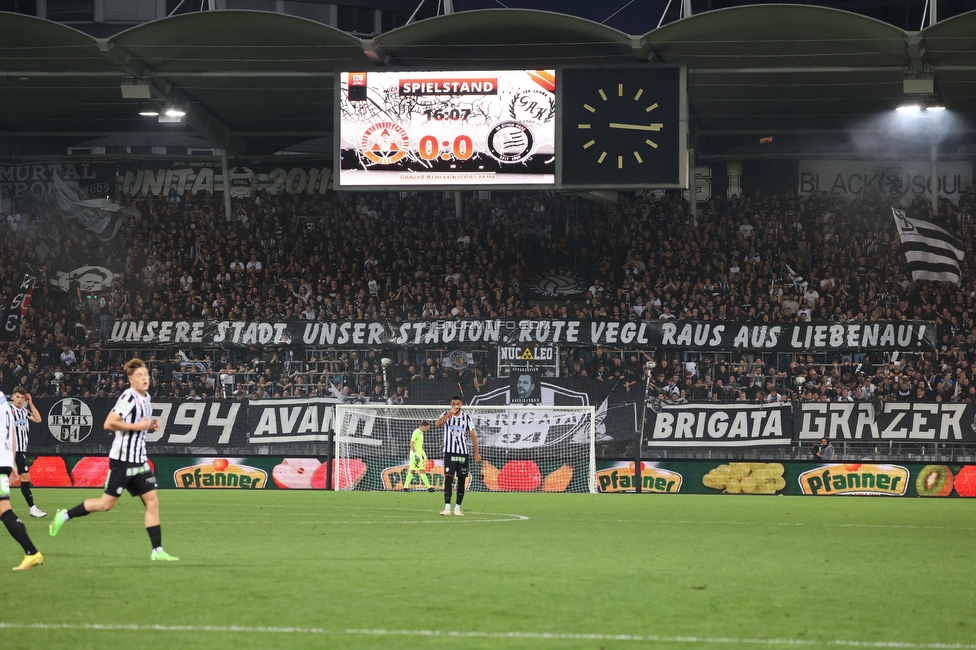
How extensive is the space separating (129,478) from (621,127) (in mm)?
18049

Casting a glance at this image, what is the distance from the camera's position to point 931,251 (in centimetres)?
3584

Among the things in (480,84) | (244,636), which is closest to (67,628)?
(244,636)

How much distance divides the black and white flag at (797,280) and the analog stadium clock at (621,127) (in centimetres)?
1031

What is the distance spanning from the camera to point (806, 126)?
127 ft

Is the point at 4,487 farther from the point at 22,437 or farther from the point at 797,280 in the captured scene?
the point at 797,280

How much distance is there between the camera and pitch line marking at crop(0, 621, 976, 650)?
773cm

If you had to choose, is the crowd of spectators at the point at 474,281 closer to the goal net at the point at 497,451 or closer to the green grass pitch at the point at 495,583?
the goal net at the point at 497,451

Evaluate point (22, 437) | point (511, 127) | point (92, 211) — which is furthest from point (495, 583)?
point (92, 211)

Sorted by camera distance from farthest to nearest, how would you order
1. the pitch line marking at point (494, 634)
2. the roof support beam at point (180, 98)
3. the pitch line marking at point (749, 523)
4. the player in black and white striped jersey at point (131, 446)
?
the roof support beam at point (180, 98)
the pitch line marking at point (749, 523)
the player in black and white striped jersey at point (131, 446)
the pitch line marking at point (494, 634)

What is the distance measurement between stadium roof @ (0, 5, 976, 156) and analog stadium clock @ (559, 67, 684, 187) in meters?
1.26

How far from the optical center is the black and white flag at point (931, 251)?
35.5 metres

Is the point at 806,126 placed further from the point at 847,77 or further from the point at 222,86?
the point at 222,86

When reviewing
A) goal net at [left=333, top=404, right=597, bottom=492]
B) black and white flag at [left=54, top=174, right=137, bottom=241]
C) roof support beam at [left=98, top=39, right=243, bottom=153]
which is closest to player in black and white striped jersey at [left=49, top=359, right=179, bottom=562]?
goal net at [left=333, top=404, right=597, bottom=492]

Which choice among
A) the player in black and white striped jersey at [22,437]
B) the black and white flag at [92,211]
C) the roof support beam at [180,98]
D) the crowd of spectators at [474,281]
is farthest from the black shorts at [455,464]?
the black and white flag at [92,211]
